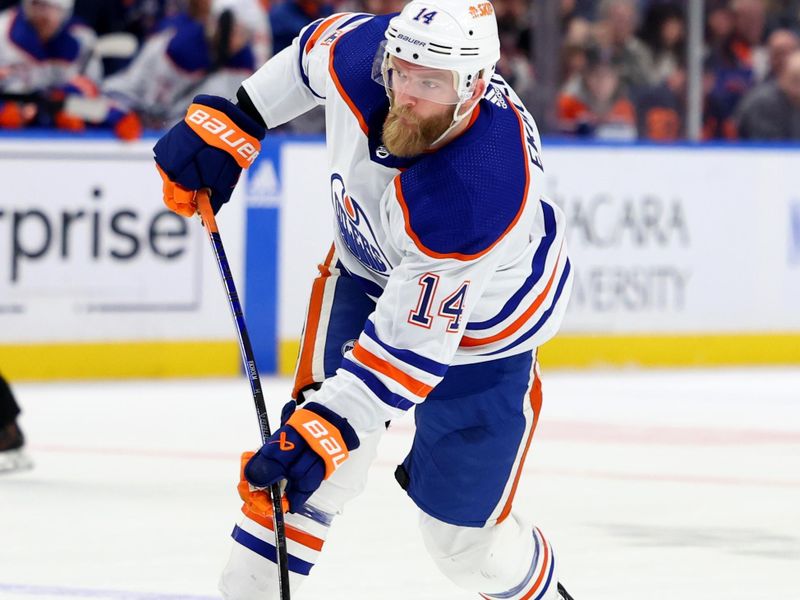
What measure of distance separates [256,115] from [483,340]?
689 mm

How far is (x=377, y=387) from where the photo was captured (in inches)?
104

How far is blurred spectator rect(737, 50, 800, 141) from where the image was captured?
8750 mm

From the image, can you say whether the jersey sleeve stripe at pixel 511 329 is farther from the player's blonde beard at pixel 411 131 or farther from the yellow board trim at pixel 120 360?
the yellow board trim at pixel 120 360

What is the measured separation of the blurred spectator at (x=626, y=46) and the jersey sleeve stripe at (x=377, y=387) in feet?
19.7

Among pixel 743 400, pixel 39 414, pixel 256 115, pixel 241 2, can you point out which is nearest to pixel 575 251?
pixel 743 400

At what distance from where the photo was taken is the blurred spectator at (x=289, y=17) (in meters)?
7.92

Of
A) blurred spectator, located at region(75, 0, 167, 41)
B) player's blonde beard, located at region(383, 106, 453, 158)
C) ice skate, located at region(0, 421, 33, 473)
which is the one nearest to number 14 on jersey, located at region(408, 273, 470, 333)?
player's blonde beard, located at region(383, 106, 453, 158)

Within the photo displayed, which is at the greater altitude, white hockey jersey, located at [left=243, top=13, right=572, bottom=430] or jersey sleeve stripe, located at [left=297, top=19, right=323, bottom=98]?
jersey sleeve stripe, located at [left=297, top=19, right=323, bottom=98]

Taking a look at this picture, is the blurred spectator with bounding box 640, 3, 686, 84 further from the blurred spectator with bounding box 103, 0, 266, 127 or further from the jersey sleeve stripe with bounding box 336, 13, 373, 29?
the jersey sleeve stripe with bounding box 336, 13, 373, 29

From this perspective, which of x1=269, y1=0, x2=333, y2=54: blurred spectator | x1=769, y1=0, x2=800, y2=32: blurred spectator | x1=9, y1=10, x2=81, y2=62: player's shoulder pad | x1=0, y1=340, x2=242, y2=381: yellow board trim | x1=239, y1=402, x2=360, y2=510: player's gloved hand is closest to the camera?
x1=239, y1=402, x2=360, y2=510: player's gloved hand

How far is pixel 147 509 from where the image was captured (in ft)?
14.7

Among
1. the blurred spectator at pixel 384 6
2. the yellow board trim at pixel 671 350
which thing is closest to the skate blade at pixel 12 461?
the yellow board trim at pixel 671 350

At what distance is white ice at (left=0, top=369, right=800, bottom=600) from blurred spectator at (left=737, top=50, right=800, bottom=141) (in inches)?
78.7

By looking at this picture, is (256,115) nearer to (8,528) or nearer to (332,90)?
(332,90)
